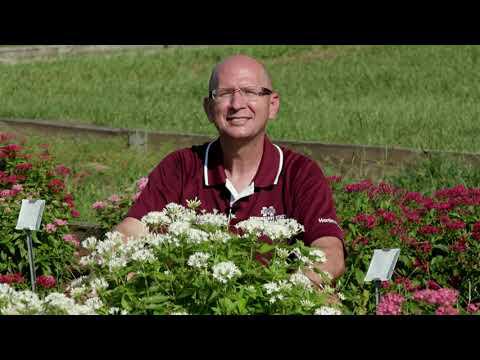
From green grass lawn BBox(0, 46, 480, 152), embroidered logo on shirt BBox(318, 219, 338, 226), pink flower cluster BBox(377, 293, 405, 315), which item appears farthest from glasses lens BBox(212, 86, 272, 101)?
green grass lawn BBox(0, 46, 480, 152)

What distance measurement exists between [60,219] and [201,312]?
2846mm

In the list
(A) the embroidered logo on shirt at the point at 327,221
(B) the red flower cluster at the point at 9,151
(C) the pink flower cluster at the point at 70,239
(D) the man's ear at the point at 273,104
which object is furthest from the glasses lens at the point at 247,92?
(B) the red flower cluster at the point at 9,151

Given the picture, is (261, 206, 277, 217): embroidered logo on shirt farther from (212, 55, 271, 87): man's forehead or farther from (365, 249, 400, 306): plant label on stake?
(365, 249, 400, 306): plant label on stake

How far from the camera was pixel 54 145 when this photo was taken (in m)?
9.02

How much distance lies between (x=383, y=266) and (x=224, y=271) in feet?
2.49

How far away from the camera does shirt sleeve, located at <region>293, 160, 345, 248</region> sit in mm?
4152

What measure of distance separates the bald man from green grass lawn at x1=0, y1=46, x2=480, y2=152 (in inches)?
167

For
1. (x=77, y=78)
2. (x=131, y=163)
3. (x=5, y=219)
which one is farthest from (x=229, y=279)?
(x=77, y=78)

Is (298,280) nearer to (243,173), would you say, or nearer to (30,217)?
(243,173)

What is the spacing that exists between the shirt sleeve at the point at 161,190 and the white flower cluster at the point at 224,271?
4.59 feet

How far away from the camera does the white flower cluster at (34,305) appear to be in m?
2.89

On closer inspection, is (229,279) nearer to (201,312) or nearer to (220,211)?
(201,312)

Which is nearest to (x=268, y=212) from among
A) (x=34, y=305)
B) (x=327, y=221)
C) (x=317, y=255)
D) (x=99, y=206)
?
(x=327, y=221)

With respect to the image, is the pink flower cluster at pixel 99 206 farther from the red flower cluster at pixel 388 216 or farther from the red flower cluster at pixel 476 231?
the red flower cluster at pixel 476 231
